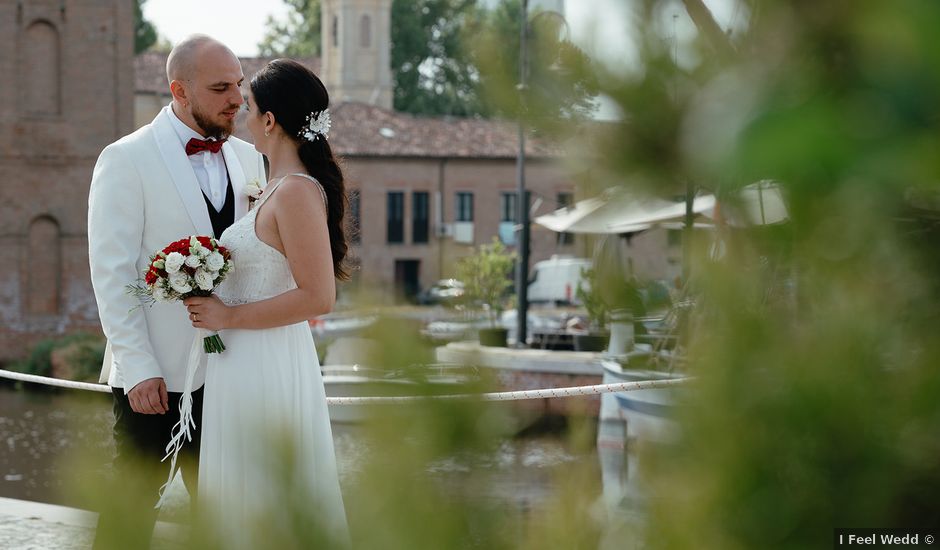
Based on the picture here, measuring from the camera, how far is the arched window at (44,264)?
31344 millimetres

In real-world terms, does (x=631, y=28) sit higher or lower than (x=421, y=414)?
higher

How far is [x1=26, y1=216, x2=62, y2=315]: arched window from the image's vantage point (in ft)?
103

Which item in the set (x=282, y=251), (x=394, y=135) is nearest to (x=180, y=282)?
(x=282, y=251)

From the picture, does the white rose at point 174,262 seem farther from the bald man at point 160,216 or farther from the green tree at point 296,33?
the green tree at point 296,33

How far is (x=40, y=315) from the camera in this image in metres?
30.9

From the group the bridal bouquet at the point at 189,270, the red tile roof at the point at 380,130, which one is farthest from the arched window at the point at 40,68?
the bridal bouquet at the point at 189,270

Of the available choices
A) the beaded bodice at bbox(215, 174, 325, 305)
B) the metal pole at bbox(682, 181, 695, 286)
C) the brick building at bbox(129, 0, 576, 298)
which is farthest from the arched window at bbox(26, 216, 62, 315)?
the metal pole at bbox(682, 181, 695, 286)

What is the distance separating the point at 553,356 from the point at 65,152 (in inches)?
667

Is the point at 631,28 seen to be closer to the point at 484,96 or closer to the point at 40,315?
the point at 484,96

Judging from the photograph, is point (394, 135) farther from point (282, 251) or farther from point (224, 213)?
point (282, 251)

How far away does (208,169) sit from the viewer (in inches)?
148

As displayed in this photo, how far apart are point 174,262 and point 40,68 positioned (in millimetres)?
30024

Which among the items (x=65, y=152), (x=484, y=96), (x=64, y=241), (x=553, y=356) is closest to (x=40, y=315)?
(x=64, y=241)

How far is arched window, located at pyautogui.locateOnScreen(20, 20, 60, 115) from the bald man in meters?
29.4
